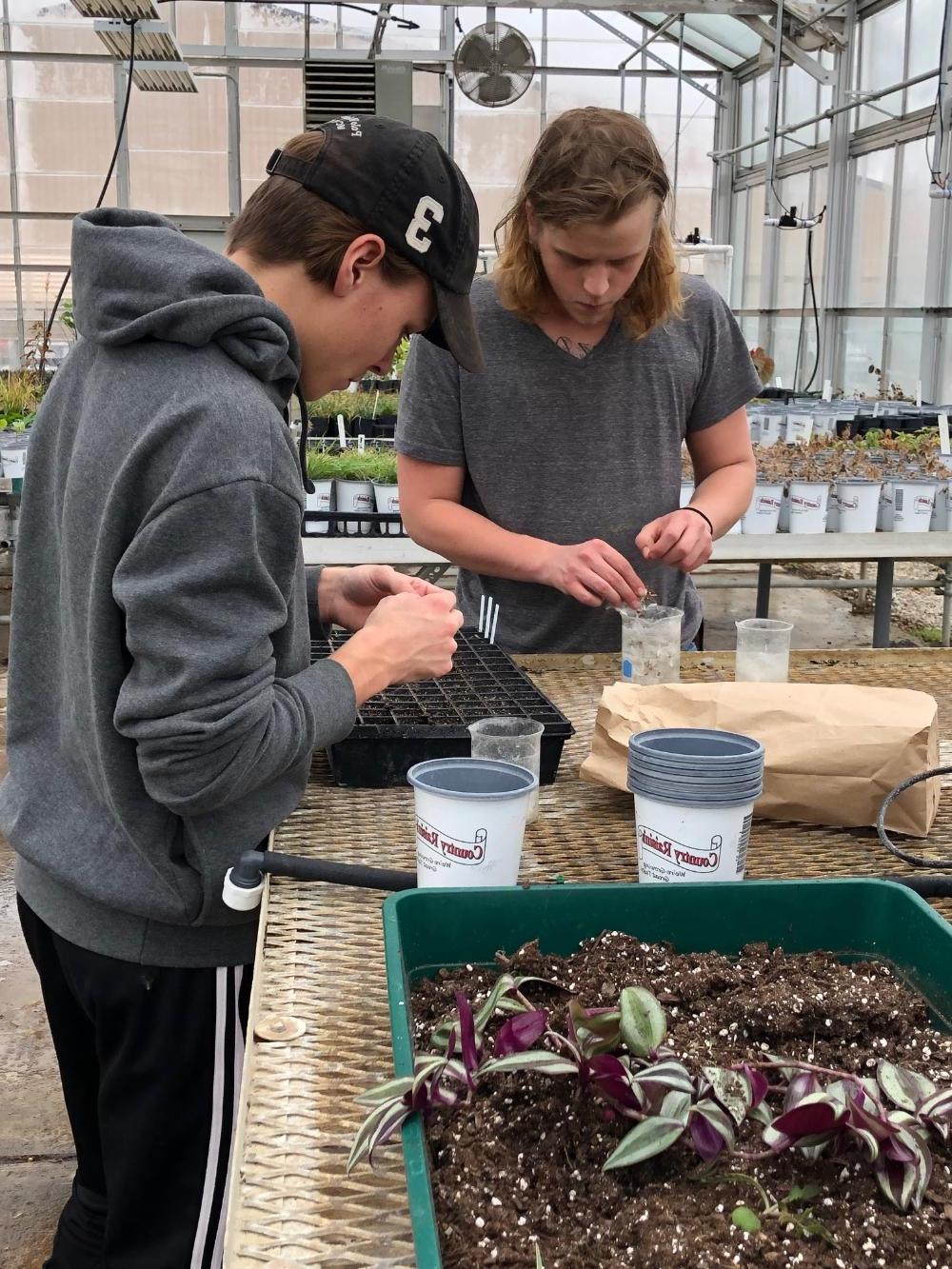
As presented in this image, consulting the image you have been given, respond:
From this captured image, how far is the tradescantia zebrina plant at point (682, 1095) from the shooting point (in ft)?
2.07

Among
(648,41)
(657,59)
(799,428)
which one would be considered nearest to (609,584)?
(799,428)

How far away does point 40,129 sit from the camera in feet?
38.9

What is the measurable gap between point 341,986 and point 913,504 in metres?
3.60

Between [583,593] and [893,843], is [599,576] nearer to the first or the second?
[583,593]

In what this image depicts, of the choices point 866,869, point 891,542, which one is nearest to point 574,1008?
point 866,869

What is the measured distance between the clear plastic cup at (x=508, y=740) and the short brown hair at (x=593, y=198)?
0.80 meters

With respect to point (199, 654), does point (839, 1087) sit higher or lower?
lower

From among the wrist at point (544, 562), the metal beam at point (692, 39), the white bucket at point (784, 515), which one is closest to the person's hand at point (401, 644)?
the wrist at point (544, 562)

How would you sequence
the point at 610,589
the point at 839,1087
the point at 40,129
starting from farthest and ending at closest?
the point at 40,129
the point at 610,589
the point at 839,1087

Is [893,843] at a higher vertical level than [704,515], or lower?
lower

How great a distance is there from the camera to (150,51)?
5523 millimetres

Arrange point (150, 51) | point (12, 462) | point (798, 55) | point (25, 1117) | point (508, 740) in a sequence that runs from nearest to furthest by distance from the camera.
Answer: point (508, 740) < point (25, 1117) < point (12, 462) < point (150, 51) < point (798, 55)

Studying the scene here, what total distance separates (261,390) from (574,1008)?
1.93 feet

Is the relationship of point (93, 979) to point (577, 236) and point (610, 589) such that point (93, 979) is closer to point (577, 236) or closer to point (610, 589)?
point (610, 589)
